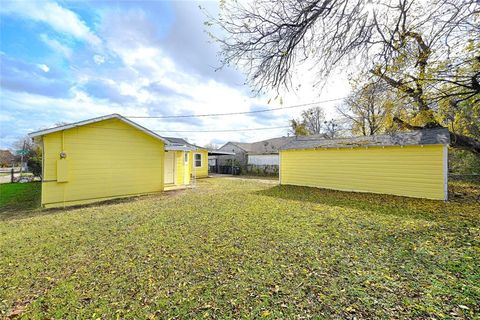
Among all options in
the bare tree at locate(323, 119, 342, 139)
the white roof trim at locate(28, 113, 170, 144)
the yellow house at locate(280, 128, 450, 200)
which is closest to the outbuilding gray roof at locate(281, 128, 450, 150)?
the yellow house at locate(280, 128, 450, 200)

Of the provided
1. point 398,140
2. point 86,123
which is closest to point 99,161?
point 86,123

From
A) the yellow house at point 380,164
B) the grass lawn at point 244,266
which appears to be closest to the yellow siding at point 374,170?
the yellow house at point 380,164

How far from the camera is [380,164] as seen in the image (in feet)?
30.9

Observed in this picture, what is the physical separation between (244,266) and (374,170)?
890cm

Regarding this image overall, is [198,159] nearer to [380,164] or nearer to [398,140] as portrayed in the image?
[380,164]

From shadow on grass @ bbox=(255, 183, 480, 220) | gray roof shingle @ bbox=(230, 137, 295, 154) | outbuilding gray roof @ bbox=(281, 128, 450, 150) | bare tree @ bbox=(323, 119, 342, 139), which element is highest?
bare tree @ bbox=(323, 119, 342, 139)

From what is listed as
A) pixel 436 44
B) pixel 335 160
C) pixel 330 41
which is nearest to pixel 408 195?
pixel 335 160

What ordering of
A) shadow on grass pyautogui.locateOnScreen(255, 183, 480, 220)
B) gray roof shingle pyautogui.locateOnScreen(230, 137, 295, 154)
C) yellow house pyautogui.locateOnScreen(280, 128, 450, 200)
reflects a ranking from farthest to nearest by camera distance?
gray roof shingle pyautogui.locateOnScreen(230, 137, 295, 154) → yellow house pyautogui.locateOnScreen(280, 128, 450, 200) → shadow on grass pyautogui.locateOnScreen(255, 183, 480, 220)

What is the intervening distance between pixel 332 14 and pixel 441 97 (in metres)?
5.83

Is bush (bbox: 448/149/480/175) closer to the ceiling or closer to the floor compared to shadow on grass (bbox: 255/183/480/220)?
closer to the ceiling

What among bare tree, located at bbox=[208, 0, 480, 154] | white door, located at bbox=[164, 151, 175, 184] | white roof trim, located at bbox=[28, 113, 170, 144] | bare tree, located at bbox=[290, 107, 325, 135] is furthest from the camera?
bare tree, located at bbox=[290, 107, 325, 135]

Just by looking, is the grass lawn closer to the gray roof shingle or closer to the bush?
the bush

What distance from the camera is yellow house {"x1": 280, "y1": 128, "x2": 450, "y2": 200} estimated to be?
8.12 m

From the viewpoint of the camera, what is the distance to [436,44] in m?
5.63
